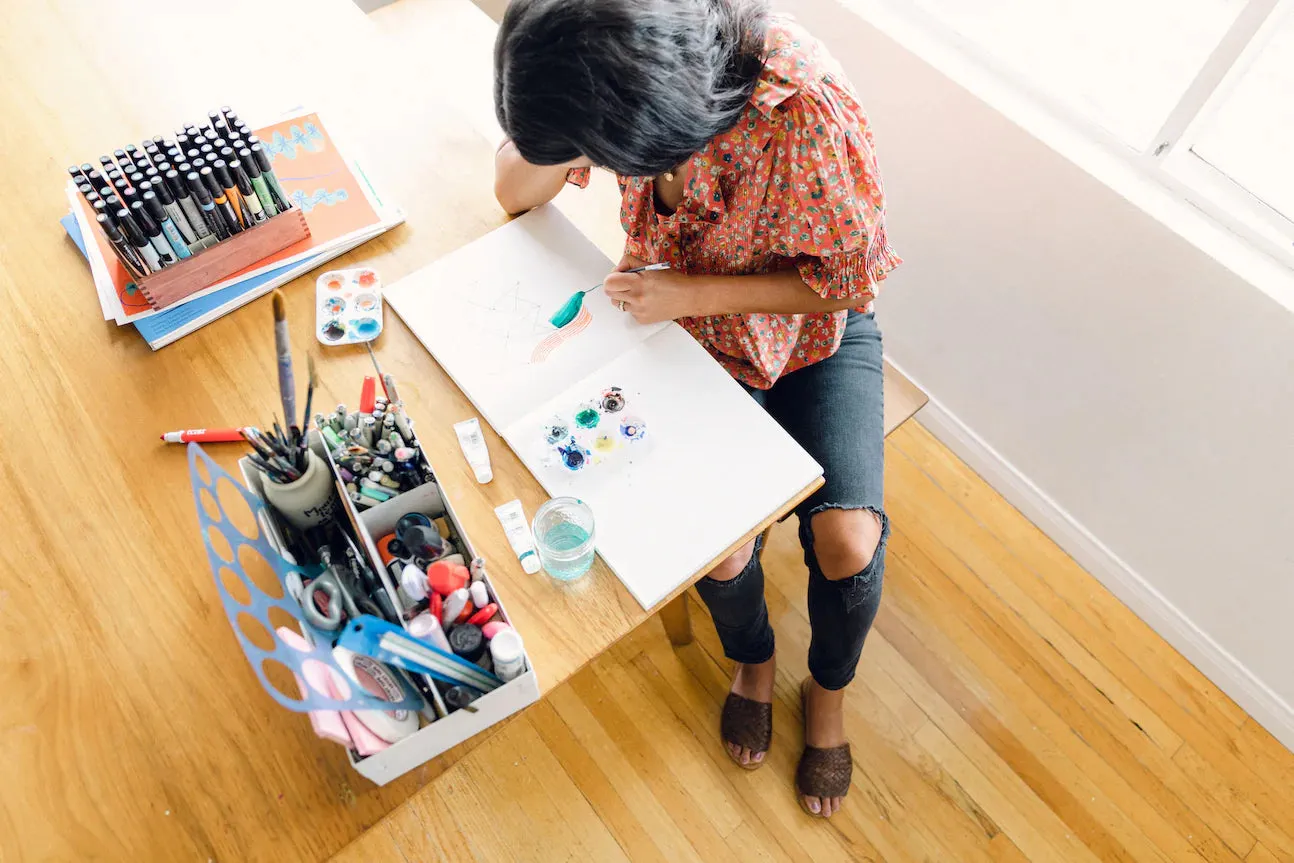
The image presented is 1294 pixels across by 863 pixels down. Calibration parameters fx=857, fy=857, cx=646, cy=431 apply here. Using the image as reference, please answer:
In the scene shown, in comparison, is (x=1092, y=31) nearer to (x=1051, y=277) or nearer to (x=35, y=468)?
(x=1051, y=277)

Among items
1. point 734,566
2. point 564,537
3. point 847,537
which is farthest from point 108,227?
point 847,537

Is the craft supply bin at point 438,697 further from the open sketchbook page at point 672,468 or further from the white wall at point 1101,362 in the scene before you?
the white wall at point 1101,362

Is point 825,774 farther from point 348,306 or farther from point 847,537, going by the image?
point 348,306

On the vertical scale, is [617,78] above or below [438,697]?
above

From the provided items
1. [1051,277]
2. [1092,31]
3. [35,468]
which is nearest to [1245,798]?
[1051,277]

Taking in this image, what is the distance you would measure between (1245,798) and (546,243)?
64.8 inches

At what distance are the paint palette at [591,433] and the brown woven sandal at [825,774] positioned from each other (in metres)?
0.87

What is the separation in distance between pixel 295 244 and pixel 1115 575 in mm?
1682

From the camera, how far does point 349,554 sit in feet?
2.89

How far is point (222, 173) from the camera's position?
101 centimetres

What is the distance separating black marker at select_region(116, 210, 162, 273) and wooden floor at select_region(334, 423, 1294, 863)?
38.7 inches

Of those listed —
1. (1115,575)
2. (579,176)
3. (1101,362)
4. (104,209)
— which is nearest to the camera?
(104,209)

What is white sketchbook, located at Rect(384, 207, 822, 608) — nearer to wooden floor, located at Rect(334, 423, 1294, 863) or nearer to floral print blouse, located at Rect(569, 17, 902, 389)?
floral print blouse, located at Rect(569, 17, 902, 389)

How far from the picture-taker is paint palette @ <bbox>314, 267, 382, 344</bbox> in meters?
1.08
